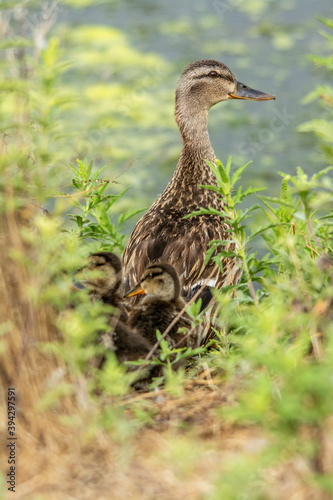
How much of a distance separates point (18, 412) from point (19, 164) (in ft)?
2.76

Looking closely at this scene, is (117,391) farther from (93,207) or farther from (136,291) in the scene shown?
(93,207)

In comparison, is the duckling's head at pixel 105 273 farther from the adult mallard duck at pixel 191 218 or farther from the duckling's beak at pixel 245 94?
the duckling's beak at pixel 245 94

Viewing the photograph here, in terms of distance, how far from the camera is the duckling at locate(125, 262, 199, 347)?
3418 mm

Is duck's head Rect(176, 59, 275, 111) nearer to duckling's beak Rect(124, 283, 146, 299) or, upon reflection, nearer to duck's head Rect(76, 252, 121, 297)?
duckling's beak Rect(124, 283, 146, 299)

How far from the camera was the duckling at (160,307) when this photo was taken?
3.42 metres

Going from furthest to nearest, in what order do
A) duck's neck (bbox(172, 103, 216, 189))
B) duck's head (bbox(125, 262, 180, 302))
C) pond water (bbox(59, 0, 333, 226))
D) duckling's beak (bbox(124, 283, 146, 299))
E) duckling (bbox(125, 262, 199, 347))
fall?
pond water (bbox(59, 0, 333, 226)), duck's neck (bbox(172, 103, 216, 189)), duckling's beak (bbox(124, 283, 146, 299)), duck's head (bbox(125, 262, 180, 302)), duckling (bbox(125, 262, 199, 347))

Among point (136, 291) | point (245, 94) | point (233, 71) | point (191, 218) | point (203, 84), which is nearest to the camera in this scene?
point (136, 291)

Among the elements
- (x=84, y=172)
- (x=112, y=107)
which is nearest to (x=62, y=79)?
(x=112, y=107)

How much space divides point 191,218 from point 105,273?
3.37ft

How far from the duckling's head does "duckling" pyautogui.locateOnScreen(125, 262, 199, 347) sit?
156 mm

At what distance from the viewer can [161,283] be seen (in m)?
3.58

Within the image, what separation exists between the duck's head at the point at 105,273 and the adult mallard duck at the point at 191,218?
540 mm

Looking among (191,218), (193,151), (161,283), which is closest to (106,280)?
(161,283)

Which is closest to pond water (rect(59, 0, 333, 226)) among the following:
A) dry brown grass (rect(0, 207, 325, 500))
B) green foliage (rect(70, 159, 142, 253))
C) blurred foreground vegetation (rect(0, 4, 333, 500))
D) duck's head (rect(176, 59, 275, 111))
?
duck's head (rect(176, 59, 275, 111))
